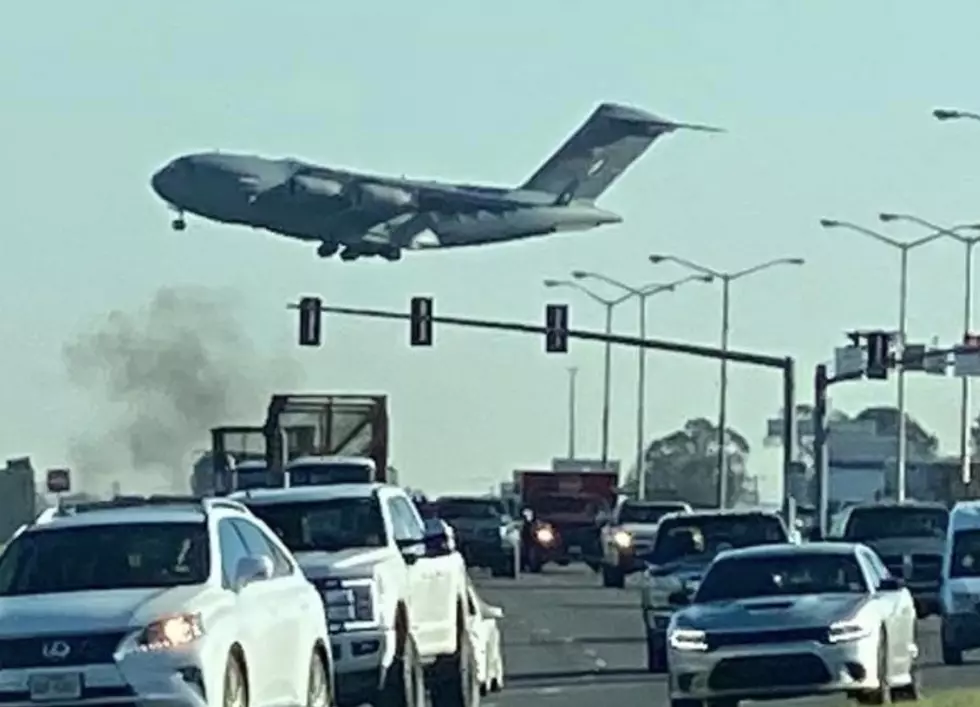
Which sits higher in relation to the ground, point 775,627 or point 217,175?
point 217,175

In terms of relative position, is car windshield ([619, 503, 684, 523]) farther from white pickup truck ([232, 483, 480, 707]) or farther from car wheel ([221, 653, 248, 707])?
car wheel ([221, 653, 248, 707])

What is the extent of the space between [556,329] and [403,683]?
43.4 metres

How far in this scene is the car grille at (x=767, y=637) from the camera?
28625mm

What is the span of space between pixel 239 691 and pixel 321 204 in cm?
9340

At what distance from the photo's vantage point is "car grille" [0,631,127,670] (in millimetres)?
20188

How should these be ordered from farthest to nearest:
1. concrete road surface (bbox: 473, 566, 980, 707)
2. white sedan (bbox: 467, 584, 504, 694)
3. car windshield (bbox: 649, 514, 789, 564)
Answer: car windshield (bbox: 649, 514, 789, 564) → concrete road surface (bbox: 473, 566, 980, 707) → white sedan (bbox: 467, 584, 504, 694)

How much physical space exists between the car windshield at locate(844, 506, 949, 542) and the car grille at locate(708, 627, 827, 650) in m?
21.9

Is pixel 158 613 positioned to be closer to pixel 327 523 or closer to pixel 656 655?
pixel 327 523

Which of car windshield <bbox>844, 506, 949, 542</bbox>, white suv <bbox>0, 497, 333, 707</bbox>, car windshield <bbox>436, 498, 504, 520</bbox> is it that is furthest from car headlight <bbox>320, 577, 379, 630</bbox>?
car windshield <bbox>436, 498, 504, 520</bbox>

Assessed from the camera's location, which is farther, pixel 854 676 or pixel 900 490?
pixel 900 490

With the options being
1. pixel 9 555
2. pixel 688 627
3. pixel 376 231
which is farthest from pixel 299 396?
pixel 376 231

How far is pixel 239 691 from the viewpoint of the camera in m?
Answer: 20.8

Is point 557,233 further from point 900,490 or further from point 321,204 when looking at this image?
point 900,490

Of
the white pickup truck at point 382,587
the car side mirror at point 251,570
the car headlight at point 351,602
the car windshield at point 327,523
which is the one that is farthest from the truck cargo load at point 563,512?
the car side mirror at point 251,570
